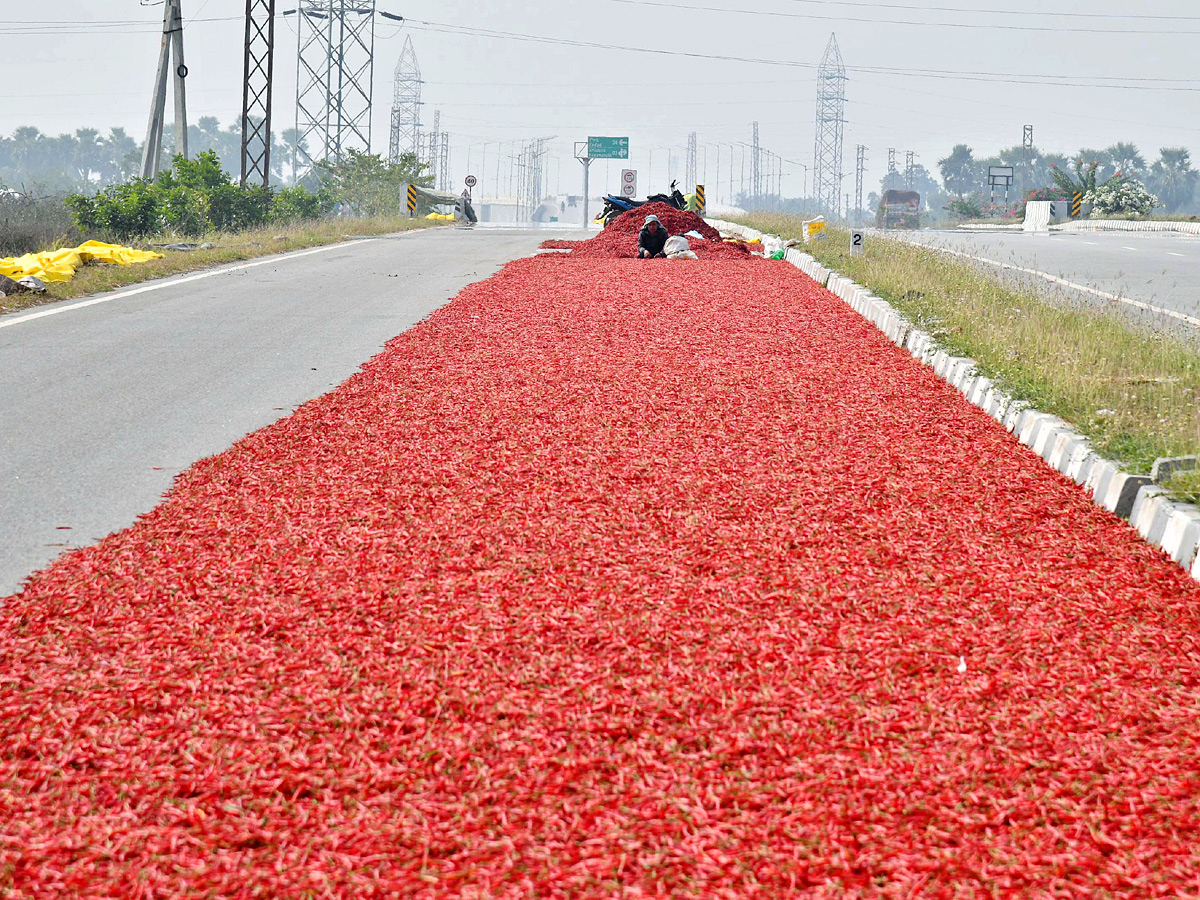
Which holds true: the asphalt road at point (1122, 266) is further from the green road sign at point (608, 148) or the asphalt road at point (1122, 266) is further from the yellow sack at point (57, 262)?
the green road sign at point (608, 148)

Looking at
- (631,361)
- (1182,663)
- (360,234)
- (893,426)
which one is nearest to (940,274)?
(631,361)

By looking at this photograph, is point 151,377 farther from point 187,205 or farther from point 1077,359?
point 187,205

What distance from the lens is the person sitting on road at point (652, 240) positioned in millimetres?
24830

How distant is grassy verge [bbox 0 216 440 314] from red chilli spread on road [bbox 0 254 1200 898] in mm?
9323

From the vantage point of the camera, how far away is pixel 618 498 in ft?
19.7

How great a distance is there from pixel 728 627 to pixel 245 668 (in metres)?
1.65

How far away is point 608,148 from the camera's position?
99125 millimetres

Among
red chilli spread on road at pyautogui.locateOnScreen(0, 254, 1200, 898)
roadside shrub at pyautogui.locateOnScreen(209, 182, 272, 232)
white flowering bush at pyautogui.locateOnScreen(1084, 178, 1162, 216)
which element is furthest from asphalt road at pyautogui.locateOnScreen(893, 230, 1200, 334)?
white flowering bush at pyautogui.locateOnScreen(1084, 178, 1162, 216)

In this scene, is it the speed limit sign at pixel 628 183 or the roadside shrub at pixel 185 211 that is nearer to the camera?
the roadside shrub at pixel 185 211

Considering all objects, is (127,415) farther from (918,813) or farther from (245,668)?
(918,813)

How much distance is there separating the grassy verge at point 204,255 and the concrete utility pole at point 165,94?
385cm

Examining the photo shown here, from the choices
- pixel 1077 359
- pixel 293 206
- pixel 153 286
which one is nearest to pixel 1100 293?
pixel 1077 359

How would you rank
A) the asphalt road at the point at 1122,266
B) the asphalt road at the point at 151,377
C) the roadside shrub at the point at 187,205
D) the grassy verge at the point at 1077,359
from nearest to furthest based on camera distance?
the asphalt road at the point at 151,377, the grassy verge at the point at 1077,359, the asphalt road at the point at 1122,266, the roadside shrub at the point at 187,205

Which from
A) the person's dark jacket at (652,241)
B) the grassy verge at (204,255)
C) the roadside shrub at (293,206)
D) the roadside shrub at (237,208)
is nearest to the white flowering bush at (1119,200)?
the grassy verge at (204,255)
